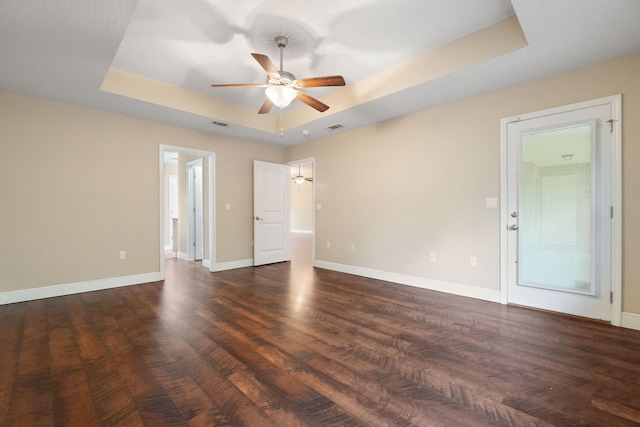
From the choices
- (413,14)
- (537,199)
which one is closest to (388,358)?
(537,199)

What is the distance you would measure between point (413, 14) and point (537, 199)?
237 centimetres

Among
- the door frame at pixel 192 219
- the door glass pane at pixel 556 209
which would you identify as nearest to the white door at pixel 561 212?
the door glass pane at pixel 556 209

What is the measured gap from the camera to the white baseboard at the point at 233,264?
5112mm

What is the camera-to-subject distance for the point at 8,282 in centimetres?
328

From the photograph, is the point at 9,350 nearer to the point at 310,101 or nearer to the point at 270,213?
the point at 310,101

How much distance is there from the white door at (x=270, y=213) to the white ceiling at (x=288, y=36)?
2341 mm

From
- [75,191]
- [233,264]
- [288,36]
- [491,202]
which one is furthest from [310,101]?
[233,264]

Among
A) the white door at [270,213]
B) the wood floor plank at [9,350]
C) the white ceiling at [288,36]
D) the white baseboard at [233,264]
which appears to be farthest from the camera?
the white door at [270,213]

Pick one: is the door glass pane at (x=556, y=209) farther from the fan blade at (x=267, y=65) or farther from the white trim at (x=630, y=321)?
the fan blade at (x=267, y=65)

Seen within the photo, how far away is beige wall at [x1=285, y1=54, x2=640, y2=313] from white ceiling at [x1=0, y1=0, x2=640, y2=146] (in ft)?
0.81

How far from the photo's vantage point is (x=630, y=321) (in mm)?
2535

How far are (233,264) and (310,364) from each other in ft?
12.3

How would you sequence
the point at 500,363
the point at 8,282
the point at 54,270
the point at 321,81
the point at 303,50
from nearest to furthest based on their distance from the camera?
1. the point at 500,363
2. the point at 321,81
3. the point at 303,50
4. the point at 8,282
5. the point at 54,270

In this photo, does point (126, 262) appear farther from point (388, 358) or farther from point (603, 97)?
point (603, 97)
